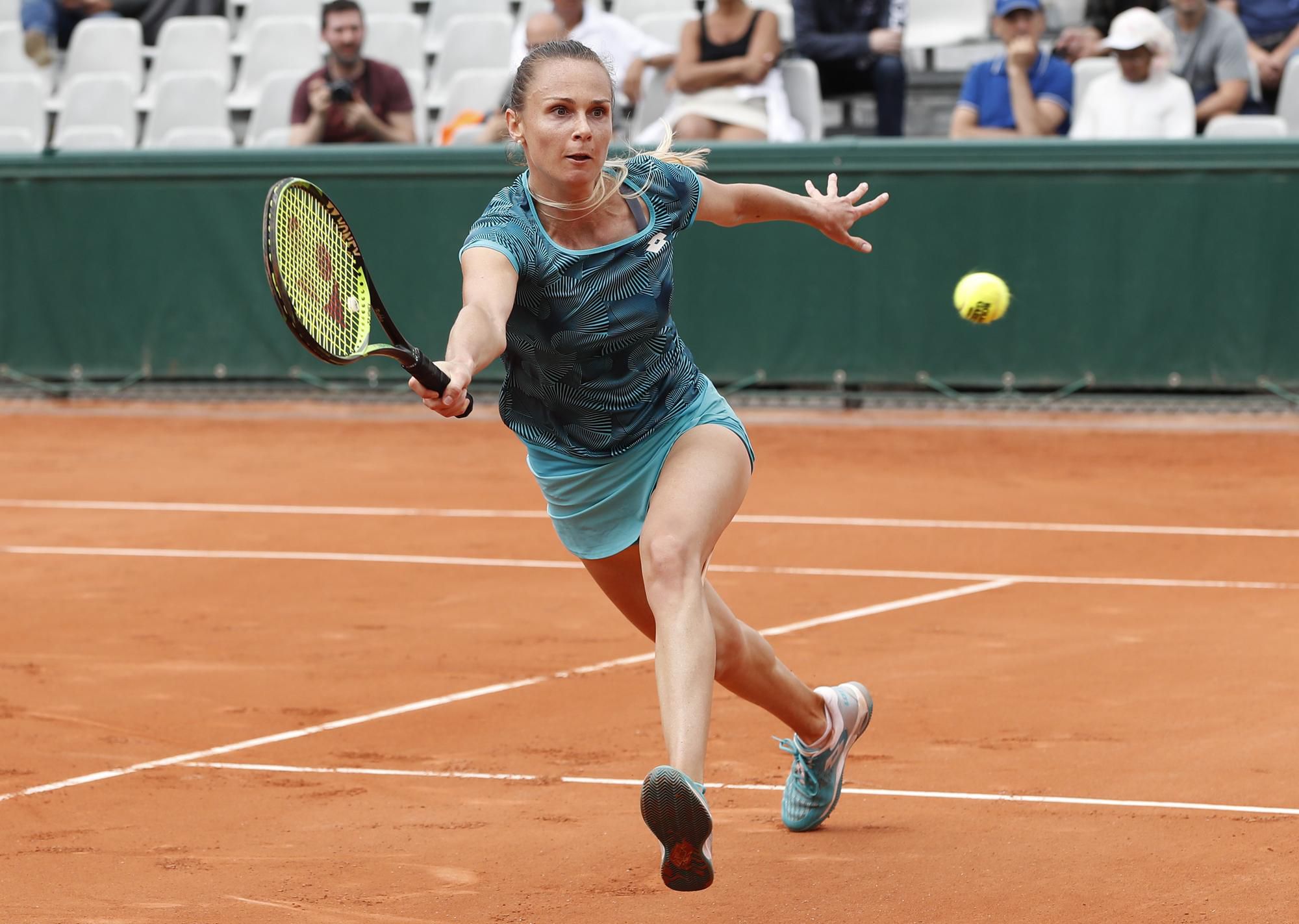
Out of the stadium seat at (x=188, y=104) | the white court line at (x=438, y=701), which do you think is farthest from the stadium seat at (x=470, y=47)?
the white court line at (x=438, y=701)

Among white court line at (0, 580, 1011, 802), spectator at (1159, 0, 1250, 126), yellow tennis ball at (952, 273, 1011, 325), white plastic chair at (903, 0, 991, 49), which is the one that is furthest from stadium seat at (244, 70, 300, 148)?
yellow tennis ball at (952, 273, 1011, 325)

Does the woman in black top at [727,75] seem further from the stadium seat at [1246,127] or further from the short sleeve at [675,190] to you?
the short sleeve at [675,190]

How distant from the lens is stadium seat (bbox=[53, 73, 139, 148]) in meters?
14.1

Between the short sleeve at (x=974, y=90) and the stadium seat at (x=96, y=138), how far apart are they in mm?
6469

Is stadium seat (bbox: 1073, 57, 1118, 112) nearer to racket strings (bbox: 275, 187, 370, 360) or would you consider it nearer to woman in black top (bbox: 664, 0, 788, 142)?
woman in black top (bbox: 664, 0, 788, 142)

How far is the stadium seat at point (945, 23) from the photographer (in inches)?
522

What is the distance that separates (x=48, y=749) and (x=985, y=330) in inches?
305

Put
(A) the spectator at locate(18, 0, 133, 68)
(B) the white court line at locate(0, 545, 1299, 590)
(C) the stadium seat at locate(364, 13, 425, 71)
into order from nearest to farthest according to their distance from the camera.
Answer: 1. (B) the white court line at locate(0, 545, 1299, 590)
2. (C) the stadium seat at locate(364, 13, 425, 71)
3. (A) the spectator at locate(18, 0, 133, 68)

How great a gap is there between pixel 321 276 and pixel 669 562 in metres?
0.95

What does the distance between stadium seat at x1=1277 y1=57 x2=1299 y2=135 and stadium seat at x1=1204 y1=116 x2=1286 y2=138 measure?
349mm

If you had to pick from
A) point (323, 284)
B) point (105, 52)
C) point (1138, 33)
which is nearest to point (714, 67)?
point (1138, 33)

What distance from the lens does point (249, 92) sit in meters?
14.1

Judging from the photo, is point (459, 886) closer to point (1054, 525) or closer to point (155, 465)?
point (1054, 525)

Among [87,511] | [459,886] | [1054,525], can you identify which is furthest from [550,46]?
[87,511]
